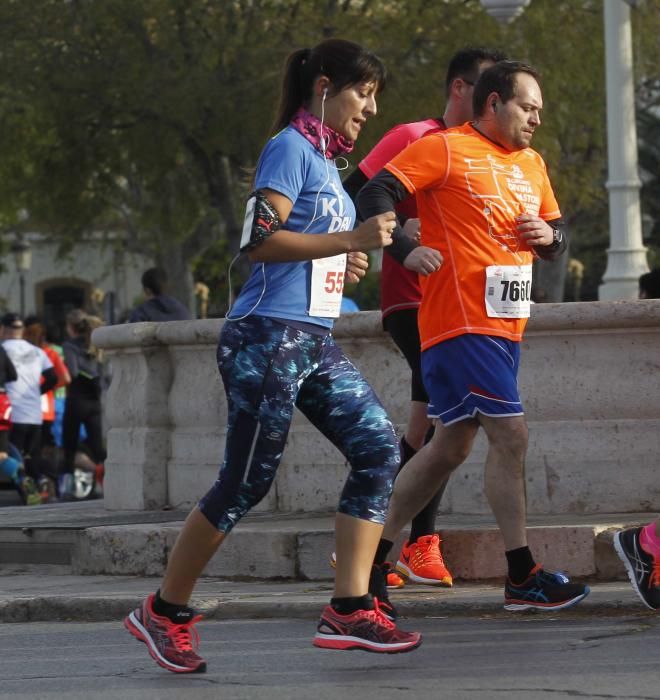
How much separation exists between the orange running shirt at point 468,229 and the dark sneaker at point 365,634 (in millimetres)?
1210

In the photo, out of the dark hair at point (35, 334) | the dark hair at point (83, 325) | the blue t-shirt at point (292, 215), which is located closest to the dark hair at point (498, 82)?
the blue t-shirt at point (292, 215)

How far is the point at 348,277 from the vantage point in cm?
591

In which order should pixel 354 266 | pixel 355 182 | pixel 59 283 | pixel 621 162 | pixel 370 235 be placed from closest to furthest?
pixel 370 235
pixel 354 266
pixel 355 182
pixel 621 162
pixel 59 283

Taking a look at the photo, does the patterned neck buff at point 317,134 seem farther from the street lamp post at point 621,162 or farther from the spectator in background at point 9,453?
the street lamp post at point 621,162

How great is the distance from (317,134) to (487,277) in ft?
Result: 3.33

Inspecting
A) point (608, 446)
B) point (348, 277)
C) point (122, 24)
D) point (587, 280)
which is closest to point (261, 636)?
point (348, 277)

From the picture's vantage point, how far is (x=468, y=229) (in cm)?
639

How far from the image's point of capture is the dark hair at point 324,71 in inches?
223

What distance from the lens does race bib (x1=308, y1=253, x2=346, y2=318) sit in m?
5.59

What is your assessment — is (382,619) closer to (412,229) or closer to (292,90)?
(412,229)

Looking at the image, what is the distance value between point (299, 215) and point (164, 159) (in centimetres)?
2051

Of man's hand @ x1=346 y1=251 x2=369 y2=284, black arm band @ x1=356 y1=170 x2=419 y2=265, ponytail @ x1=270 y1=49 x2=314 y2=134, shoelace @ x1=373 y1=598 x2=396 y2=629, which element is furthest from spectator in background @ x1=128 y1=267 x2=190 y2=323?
shoelace @ x1=373 y1=598 x2=396 y2=629

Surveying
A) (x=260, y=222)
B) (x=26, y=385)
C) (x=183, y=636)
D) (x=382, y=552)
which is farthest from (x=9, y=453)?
(x=260, y=222)

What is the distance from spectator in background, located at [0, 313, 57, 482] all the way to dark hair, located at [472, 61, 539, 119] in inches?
374
